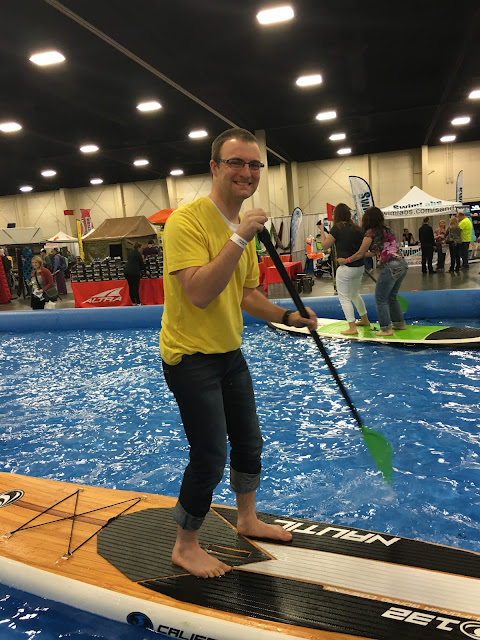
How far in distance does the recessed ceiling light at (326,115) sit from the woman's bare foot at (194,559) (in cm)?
1334

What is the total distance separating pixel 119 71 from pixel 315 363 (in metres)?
6.76

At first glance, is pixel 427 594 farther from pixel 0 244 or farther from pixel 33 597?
pixel 0 244

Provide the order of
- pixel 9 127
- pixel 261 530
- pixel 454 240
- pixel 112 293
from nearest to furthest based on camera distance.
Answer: pixel 261 530, pixel 112 293, pixel 9 127, pixel 454 240

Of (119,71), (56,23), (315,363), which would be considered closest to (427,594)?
(315,363)

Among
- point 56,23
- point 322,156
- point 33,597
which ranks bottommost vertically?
point 33,597

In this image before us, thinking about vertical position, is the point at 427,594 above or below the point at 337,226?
below

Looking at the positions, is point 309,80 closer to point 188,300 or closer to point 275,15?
point 275,15

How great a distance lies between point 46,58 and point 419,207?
31.9 feet

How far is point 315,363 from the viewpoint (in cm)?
564

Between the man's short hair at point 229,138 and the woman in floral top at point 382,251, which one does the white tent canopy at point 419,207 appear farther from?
the man's short hair at point 229,138

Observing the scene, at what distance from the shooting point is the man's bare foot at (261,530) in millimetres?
2201

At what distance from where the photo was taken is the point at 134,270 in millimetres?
10906

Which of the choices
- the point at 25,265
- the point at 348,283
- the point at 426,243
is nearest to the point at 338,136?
the point at 426,243

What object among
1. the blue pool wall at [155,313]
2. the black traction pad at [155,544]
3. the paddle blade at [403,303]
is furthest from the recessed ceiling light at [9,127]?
the black traction pad at [155,544]
